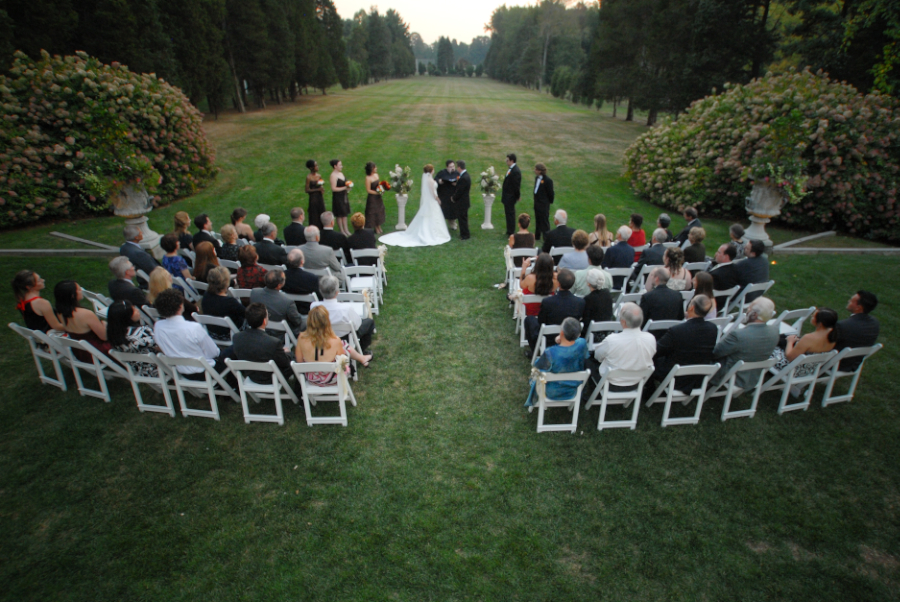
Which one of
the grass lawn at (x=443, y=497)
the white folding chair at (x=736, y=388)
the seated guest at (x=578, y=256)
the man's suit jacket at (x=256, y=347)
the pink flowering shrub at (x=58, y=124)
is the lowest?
the grass lawn at (x=443, y=497)

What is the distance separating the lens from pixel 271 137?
24641 millimetres

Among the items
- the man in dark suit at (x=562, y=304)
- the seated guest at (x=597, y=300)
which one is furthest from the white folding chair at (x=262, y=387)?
the seated guest at (x=597, y=300)

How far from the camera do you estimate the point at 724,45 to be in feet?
80.8

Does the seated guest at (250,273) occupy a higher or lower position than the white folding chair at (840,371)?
higher

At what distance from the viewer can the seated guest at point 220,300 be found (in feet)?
19.7

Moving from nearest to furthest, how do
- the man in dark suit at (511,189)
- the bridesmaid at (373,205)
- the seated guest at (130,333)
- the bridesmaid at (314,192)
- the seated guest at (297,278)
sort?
the seated guest at (130,333) → the seated guest at (297,278) → the bridesmaid at (314,192) → the man in dark suit at (511,189) → the bridesmaid at (373,205)

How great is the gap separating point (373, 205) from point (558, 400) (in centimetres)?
821

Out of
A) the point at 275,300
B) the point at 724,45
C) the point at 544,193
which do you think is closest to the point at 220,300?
the point at 275,300

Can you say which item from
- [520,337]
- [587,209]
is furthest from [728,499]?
[587,209]

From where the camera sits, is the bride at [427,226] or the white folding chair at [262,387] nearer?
the white folding chair at [262,387]

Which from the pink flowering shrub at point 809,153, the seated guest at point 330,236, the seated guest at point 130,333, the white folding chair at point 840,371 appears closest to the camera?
the white folding chair at point 840,371

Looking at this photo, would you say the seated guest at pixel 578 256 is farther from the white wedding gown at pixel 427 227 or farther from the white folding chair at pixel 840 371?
the white wedding gown at pixel 427 227

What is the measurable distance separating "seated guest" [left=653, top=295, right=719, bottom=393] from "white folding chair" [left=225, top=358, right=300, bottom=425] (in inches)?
174

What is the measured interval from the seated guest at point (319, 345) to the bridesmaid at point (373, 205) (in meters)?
6.93
